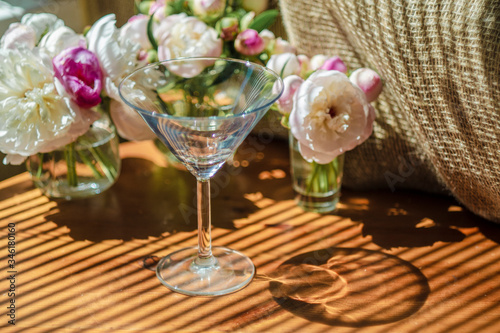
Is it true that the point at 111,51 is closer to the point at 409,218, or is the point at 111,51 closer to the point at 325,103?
the point at 325,103

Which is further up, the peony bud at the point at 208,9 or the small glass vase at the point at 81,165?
the peony bud at the point at 208,9

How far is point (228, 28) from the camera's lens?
31.1 inches

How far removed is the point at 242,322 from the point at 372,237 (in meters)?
0.22

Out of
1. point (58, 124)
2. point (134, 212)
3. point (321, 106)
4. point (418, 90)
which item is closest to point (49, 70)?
point (58, 124)

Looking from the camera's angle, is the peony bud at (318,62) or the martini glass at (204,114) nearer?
the martini glass at (204,114)

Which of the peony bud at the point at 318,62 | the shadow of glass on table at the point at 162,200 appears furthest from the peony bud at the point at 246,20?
the shadow of glass on table at the point at 162,200

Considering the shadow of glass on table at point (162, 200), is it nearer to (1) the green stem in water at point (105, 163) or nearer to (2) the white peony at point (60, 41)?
(1) the green stem in water at point (105, 163)

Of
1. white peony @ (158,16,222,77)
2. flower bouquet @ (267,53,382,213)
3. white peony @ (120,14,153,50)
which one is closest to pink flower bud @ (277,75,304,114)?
flower bouquet @ (267,53,382,213)

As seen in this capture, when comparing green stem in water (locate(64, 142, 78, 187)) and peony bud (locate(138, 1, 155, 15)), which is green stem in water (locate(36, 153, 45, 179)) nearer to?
green stem in water (locate(64, 142, 78, 187))

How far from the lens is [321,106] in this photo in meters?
0.69

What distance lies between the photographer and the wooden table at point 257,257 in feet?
2.03

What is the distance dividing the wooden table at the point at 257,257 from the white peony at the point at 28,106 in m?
0.12

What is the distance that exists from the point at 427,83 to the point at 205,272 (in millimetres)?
316

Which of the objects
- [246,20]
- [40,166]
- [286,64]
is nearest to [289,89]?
[286,64]
